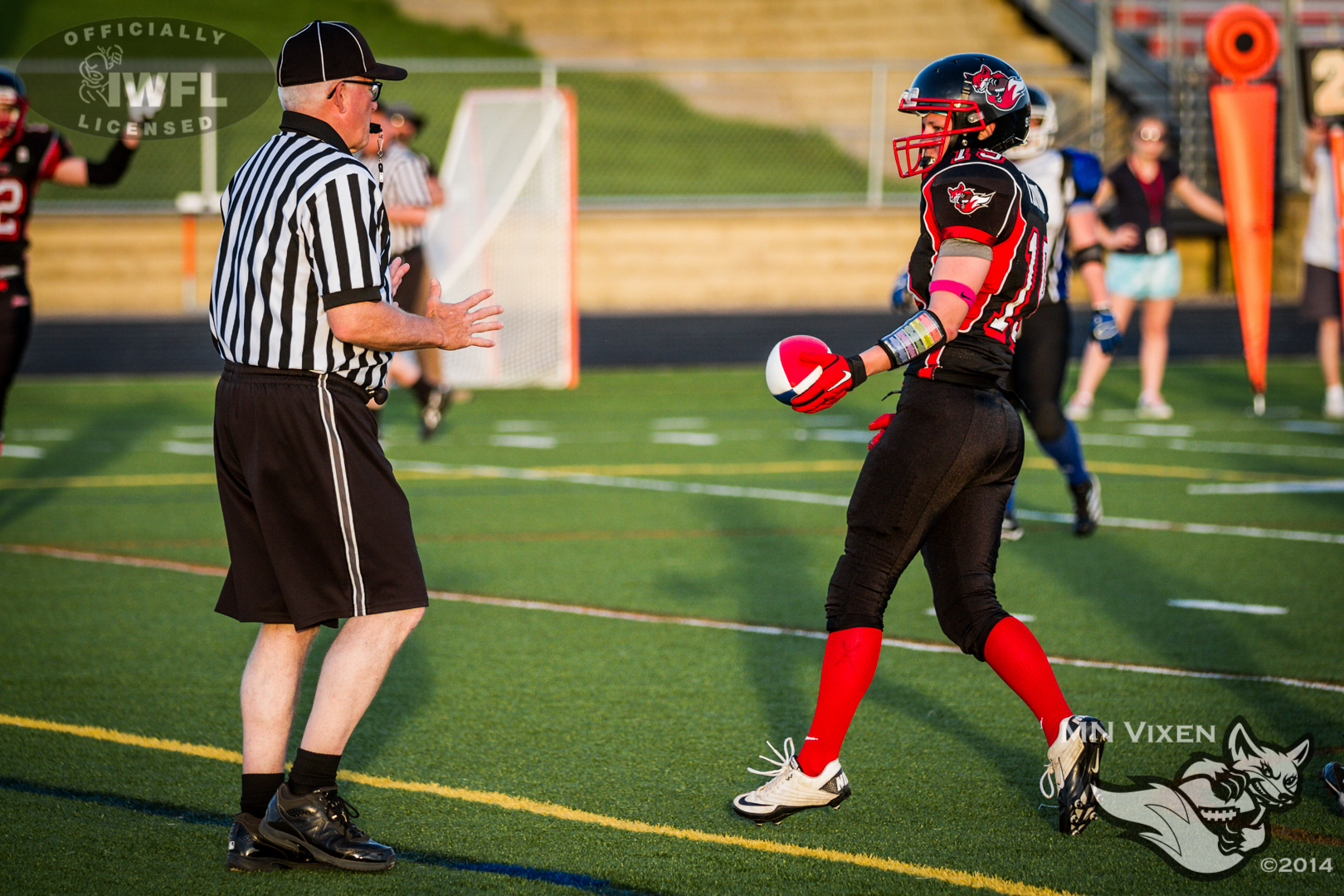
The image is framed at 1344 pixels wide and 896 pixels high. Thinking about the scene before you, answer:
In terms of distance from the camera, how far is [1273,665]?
5.24 meters

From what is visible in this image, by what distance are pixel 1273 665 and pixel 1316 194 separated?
750cm

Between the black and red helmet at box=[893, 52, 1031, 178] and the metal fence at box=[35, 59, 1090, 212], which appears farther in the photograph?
the metal fence at box=[35, 59, 1090, 212]

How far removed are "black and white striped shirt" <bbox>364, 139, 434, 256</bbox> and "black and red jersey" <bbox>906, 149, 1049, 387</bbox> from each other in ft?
22.0

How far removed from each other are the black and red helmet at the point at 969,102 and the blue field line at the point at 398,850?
78.5 inches

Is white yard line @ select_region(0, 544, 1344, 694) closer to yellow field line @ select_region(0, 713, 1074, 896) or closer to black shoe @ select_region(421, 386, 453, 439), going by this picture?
yellow field line @ select_region(0, 713, 1074, 896)

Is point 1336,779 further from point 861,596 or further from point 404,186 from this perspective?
point 404,186

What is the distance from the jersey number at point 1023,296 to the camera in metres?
3.75

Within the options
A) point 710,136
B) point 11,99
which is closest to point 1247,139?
point 11,99

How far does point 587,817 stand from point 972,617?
1134 mm

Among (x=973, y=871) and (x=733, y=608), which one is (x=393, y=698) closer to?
(x=733, y=608)

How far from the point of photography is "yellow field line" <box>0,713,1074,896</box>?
3.43 meters

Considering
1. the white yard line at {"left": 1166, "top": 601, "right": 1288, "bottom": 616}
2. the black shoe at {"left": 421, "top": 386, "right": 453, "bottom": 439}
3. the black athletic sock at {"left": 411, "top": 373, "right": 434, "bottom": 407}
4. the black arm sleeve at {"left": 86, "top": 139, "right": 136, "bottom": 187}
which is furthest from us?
the black shoe at {"left": 421, "top": 386, "right": 453, "bottom": 439}

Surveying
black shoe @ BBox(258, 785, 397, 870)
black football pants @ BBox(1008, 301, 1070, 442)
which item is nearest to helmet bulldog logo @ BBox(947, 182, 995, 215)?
black shoe @ BBox(258, 785, 397, 870)

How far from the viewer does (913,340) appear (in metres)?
3.50
